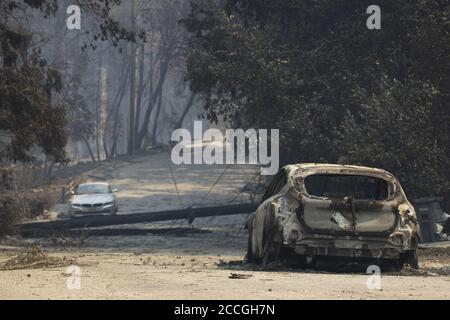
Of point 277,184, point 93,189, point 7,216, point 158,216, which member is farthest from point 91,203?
point 277,184

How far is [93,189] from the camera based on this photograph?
4150cm

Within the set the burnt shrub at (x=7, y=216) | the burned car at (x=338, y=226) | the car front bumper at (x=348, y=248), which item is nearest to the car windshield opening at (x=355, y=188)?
the burned car at (x=338, y=226)

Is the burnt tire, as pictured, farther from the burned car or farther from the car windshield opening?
the car windshield opening

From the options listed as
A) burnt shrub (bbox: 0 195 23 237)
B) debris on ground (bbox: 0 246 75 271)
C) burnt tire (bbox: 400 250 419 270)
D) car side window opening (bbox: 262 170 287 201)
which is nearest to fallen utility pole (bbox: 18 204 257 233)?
burnt shrub (bbox: 0 195 23 237)

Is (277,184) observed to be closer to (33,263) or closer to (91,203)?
(33,263)

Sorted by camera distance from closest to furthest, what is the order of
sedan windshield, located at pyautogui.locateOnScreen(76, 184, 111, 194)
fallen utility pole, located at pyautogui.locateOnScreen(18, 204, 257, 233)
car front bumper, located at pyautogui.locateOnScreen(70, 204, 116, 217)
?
fallen utility pole, located at pyautogui.locateOnScreen(18, 204, 257, 233), car front bumper, located at pyautogui.locateOnScreen(70, 204, 116, 217), sedan windshield, located at pyautogui.locateOnScreen(76, 184, 111, 194)

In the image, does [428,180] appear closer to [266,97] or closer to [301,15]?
[266,97]

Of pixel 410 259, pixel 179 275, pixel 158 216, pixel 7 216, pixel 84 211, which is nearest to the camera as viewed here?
pixel 179 275

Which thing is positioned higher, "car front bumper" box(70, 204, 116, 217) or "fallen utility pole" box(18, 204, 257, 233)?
"fallen utility pole" box(18, 204, 257, 233)

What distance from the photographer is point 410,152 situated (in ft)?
80.9

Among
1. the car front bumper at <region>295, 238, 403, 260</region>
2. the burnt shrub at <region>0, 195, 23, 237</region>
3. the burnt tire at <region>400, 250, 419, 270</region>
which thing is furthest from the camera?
the burnt shrub at <region>0, 195, 23, 237</region>

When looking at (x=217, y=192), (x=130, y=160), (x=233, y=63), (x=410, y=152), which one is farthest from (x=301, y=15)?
(x=130, y=160)

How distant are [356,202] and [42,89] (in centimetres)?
1342

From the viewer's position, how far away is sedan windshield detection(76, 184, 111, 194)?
41219mm
